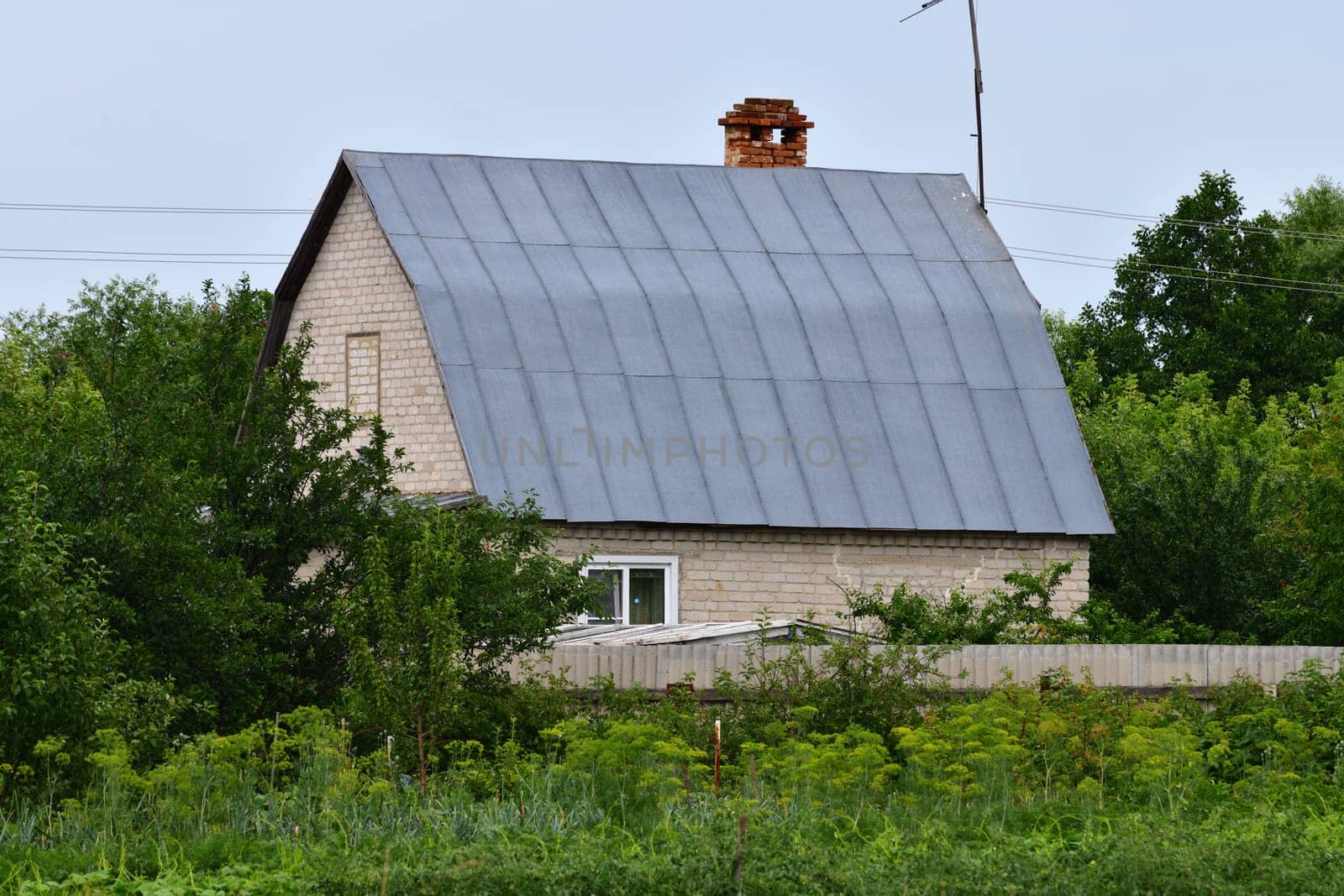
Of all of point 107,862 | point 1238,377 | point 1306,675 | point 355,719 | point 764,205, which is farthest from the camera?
point 1238,377

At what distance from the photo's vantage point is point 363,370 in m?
20.7

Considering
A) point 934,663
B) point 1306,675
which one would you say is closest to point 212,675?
point 934,663

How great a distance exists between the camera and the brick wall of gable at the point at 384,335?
1967 centimetres

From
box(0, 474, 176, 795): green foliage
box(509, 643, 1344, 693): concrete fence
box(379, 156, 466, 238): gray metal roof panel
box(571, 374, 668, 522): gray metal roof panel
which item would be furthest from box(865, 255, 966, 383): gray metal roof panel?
box(0, 474, 176, 795): green foliage

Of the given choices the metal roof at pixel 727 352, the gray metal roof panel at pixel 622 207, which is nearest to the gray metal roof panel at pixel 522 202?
the metal roof at pixel 727 352

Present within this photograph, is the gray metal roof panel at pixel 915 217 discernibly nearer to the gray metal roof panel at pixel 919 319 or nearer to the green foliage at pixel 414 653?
the gray metal roof panel at pixel 919 319

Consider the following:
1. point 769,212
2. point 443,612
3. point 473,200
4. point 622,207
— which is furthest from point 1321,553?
point 443,612

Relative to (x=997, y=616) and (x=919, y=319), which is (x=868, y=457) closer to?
(x=919, y=319)

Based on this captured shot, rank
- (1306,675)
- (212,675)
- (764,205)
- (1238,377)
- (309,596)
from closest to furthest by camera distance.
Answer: (212,675) → (309,596) → (1306,675) → (764,205) → (1238,377)

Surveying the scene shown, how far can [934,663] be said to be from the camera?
1455 centimetres

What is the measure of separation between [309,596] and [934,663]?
473cm

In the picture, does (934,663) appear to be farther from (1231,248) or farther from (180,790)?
(1231,248)

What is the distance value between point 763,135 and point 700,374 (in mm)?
5417

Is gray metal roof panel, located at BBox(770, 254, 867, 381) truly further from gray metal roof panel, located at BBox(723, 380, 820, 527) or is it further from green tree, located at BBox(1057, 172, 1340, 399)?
green tree, located at BBox(1057, 172, 1340, 399)
